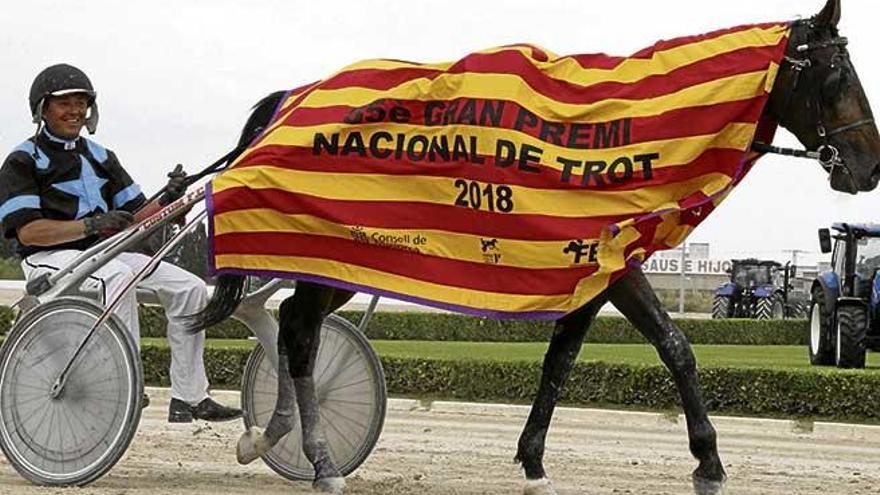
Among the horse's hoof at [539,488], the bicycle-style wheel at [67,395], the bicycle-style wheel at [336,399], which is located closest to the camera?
the horse's hoof at [539,488]

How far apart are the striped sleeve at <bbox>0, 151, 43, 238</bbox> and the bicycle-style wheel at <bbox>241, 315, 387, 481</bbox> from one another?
115cm

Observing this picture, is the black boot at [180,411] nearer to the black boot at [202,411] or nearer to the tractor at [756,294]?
the black boot at [202,411]

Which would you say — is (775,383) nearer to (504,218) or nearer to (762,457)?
(762,457)

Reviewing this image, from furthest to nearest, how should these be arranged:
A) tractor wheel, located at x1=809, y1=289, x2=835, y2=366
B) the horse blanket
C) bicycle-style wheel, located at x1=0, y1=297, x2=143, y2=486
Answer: tractor wheel, located at x1=809, y1=289, x2=835, y2=366 → bicycle-style wheel, located at x1=0, y1=297, x2=143, y2=486 → the horse blanket

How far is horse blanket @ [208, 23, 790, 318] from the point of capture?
17.6 feet

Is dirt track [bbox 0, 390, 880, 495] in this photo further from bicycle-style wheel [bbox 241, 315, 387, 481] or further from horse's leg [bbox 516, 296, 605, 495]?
horse's leg [bbox 516, 296, 605, 495]

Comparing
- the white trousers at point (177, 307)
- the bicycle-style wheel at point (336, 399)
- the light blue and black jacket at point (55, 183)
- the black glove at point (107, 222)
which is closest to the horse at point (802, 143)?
the bicycle-style wheel at point (336, 399)

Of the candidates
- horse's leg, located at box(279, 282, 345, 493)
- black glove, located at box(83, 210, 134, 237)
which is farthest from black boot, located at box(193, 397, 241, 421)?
black glove, located at box(83, 210, 134, 237)

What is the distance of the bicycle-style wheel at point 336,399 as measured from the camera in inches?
258


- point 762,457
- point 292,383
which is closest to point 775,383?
point 762,457

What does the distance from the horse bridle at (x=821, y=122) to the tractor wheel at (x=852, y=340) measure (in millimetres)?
10344

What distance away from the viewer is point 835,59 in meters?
5.43

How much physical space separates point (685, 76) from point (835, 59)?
0.54m

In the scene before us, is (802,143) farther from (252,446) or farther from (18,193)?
(18,193)
